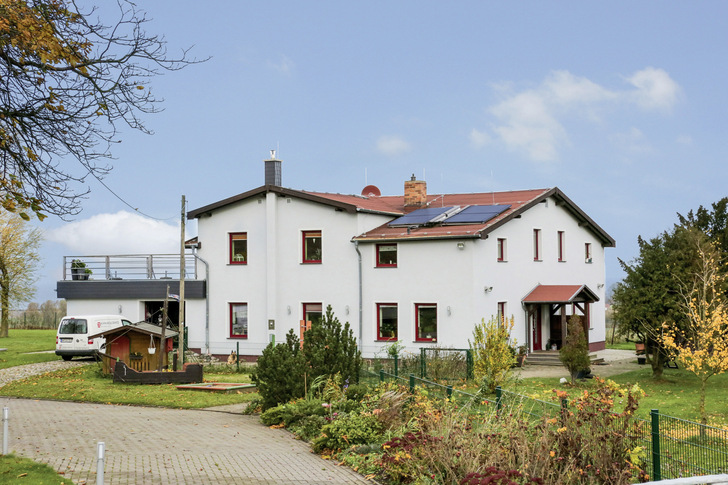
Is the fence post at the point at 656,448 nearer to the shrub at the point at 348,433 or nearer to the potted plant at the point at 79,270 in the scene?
the shrub at the point at 348,433

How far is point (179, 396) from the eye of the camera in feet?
74.3

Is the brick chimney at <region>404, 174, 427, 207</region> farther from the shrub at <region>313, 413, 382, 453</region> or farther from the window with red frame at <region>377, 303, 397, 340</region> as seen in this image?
the shrub at <region>313, 413, 382, 453</region>

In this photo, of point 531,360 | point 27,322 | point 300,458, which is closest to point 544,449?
point 300,458

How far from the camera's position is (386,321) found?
3170 cm

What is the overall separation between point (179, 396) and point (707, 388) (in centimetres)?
1672

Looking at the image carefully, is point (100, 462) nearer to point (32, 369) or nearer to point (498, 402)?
point (498, 402)

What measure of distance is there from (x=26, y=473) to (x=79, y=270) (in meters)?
28.5

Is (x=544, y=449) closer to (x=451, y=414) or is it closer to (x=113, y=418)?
(x=451, y=414)

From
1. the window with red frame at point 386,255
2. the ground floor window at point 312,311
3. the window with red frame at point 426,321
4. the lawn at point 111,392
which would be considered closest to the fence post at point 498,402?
the lawn at point 111,392

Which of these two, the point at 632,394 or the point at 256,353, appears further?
the point at 256,353

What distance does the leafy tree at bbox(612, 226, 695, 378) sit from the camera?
2656 centimetres

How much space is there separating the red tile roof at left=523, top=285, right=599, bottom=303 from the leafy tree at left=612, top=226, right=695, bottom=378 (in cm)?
462

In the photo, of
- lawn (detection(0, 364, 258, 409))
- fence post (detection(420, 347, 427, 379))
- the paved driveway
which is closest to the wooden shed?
lawn (detection(0, 364, 258, 409))

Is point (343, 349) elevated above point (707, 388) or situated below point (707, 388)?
above
